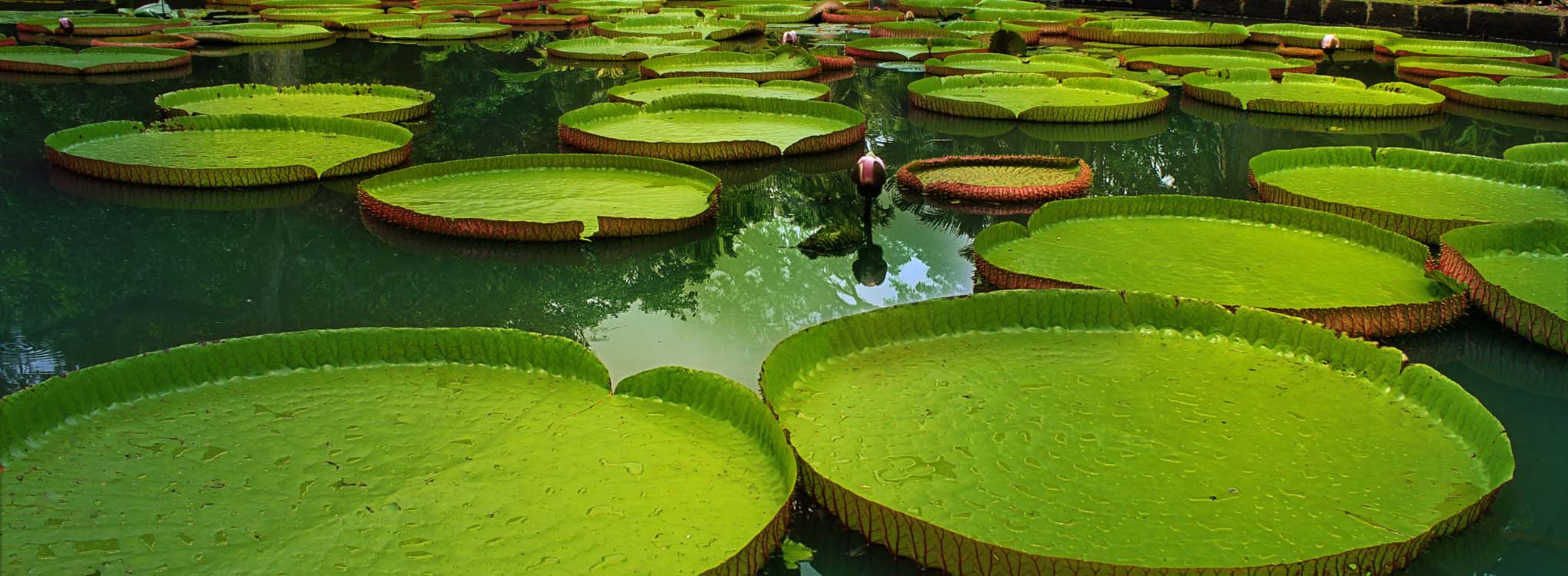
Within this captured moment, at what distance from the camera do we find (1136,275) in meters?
3.89

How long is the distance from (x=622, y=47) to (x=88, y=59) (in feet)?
14.3

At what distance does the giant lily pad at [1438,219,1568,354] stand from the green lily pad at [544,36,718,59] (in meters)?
7.22

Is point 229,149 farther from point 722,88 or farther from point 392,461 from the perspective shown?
point 392,461

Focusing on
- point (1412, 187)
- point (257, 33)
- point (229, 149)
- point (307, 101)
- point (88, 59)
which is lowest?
point (1412, 187)

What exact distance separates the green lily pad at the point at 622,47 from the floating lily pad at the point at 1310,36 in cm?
538

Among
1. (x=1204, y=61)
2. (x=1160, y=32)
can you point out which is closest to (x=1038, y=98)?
(x=1204, y=61)

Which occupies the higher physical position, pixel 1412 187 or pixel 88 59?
pixel 88 59

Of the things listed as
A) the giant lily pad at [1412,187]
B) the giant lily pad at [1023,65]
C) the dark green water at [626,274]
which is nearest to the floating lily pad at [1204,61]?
the giant lily pad at [1023,65]

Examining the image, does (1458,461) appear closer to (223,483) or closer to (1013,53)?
(223,483)

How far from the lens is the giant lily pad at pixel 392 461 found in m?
2.19

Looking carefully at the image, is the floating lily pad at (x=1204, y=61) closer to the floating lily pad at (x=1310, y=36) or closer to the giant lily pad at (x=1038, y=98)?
the floating lily pad at (x=1310, y=36)

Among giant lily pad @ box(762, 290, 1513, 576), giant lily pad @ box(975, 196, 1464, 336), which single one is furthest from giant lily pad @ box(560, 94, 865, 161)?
giant lily pad @ box(762, 290, 1513, 576)

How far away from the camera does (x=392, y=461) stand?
8.27 ft

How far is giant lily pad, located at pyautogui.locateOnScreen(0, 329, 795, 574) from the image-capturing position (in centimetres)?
219
